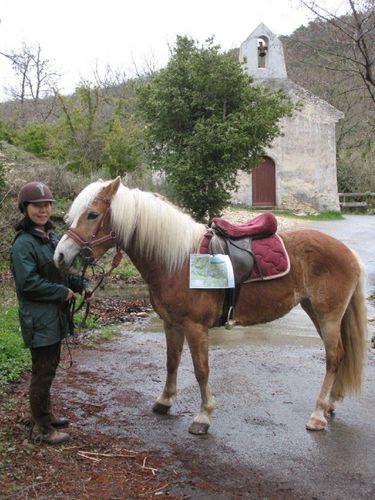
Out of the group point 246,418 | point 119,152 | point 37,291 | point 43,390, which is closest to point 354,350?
point 246,418

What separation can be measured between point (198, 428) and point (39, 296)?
5.34ft

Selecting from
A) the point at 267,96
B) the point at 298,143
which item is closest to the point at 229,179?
the point at 267,96

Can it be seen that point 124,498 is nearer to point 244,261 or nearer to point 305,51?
point 244,261

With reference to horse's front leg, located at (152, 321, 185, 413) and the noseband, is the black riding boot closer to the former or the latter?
the noseband

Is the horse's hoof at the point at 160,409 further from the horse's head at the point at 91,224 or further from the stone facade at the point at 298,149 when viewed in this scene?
the stone facade at the point at 298,149

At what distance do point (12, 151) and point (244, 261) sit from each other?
13.0 metres

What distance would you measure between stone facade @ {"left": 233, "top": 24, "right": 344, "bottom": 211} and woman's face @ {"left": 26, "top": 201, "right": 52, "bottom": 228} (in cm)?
2032

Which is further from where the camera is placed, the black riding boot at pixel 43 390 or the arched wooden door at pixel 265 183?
the arched wooden door at pixel 265 183

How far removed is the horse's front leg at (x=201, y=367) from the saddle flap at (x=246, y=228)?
81 cm

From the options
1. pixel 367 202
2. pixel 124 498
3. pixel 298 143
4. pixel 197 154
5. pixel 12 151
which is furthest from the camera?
pixel 367 202

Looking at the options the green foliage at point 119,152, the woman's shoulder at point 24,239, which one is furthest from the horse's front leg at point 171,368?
the green foliage at point 119,152

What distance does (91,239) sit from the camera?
360 centimetres

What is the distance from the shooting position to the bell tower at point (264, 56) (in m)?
23.0

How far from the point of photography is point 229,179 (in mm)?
12438
